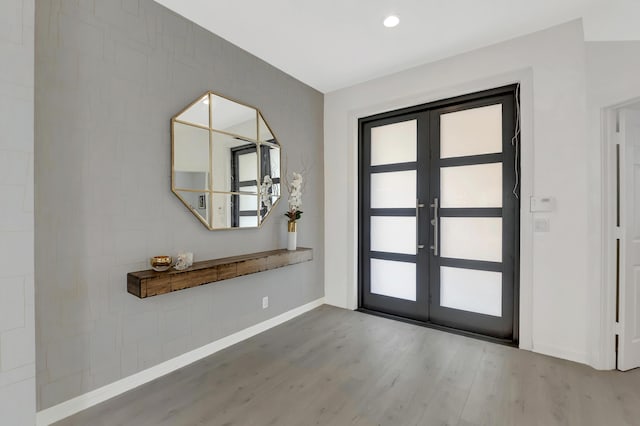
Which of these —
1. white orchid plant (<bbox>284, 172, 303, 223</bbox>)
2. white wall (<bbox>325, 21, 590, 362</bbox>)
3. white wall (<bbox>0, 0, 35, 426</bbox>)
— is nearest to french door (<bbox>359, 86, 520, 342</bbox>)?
white wall (<bbox>325, 21, 590, 362</bbox>)

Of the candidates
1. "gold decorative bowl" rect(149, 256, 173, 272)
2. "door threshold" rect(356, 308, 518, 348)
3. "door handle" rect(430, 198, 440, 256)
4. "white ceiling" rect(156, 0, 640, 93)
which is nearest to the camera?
"gold decorative bowl" rect(149, 256, 173, 272)

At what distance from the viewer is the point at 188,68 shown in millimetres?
2531

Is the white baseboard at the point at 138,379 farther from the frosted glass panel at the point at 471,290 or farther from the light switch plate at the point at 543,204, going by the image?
the light switch plate at the point at 543,204

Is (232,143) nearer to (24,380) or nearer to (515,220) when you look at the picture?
(24,380)

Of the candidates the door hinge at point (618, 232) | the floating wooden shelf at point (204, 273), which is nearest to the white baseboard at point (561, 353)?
the door hinge at point (618, 232)

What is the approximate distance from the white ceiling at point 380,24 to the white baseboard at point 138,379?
286 centimetres

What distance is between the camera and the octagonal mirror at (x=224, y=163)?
2490 millimetres

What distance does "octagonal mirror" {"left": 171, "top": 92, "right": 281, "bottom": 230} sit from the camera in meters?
2.49

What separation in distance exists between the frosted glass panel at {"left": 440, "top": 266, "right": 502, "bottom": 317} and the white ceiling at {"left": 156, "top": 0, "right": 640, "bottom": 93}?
89.3 inches

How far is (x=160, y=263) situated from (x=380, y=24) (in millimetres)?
2685

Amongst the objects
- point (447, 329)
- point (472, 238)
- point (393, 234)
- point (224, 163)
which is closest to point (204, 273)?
point (224, 163)

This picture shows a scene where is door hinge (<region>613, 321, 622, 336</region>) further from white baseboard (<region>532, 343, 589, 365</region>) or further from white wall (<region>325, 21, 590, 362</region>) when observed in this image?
white baseboard (<region>532, 343, 589, 365</region>)

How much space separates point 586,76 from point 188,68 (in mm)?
3326

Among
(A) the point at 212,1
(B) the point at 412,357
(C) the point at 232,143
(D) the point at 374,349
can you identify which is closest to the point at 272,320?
(D) the point at 374,349
